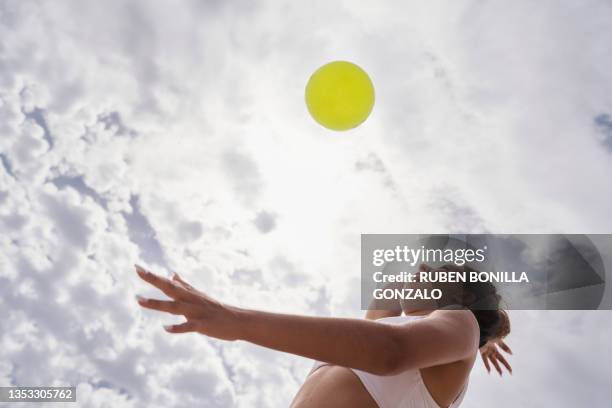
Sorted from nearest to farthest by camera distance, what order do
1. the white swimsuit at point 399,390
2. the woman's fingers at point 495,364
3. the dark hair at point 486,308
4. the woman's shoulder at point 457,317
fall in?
the woman's shoulder at point 457,317 → the white swimsuit at point 399,390 → the dark hair at point 486,308 → the woman's fingers at point 495,364

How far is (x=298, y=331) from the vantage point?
1.61 metres

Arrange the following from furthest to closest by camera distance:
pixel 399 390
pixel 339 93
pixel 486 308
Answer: pixel 339 93 → pixel 486 308 → pixel 399 390


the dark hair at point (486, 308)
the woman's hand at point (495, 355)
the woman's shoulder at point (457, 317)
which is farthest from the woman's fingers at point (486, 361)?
the woman's shoulder at point (457, 317)

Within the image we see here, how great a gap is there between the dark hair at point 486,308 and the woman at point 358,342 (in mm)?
578

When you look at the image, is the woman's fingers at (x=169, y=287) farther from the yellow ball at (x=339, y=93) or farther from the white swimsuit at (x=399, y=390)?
A: the yellow ball at (x=339, y=93)

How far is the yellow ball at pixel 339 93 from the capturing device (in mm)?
4742

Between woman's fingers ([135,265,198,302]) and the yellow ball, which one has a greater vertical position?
the yellow ball

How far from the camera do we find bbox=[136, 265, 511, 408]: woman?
1568 millimetres

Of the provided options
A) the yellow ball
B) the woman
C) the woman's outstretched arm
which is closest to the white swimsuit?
the woman

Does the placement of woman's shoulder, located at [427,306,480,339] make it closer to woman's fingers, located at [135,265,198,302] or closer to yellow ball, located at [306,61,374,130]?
woman's fingers, located at [135,265,198,302]

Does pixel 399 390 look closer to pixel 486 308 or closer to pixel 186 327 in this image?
pixel 486 308

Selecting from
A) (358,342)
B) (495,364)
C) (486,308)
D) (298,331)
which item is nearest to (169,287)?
(298,331)

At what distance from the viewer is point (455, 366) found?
2.54 meters

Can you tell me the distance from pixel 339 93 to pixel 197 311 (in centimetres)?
365
